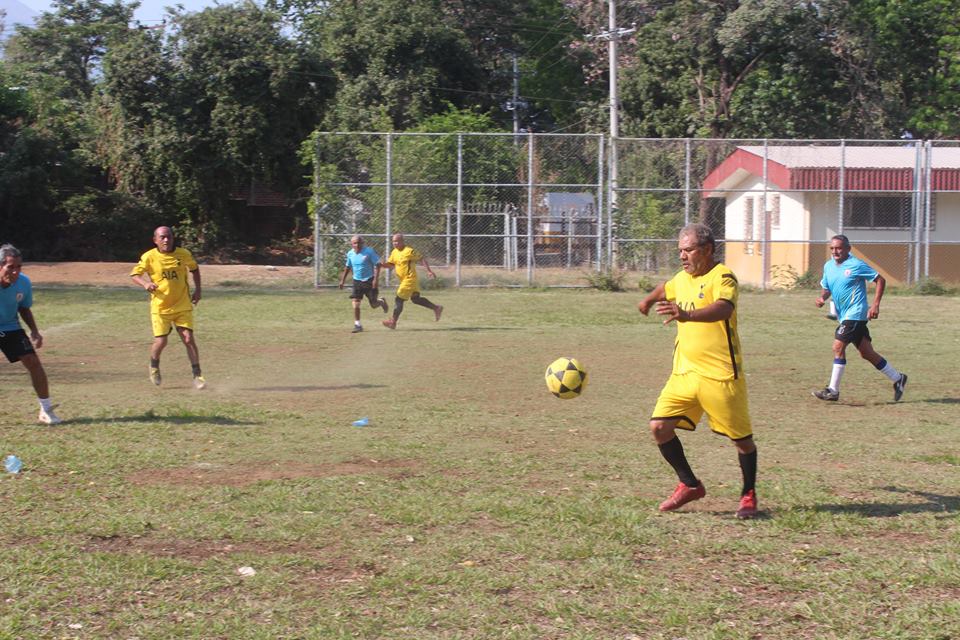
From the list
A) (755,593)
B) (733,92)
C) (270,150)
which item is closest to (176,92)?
(270,150)

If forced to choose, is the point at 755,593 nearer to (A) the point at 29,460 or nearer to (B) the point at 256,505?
(B) the point at 256,505

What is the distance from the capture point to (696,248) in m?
6.77

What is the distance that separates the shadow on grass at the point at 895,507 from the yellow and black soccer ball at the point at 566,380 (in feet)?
6.09

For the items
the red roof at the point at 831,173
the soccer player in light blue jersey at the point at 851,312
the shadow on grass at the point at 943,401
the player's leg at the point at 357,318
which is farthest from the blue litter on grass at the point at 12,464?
the red roof at the point at 831,173

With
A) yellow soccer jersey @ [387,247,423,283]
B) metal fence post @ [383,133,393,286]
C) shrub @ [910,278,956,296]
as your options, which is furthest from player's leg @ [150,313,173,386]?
shrub @ [910,278,956,296]

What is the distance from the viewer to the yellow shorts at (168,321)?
41.2 ft

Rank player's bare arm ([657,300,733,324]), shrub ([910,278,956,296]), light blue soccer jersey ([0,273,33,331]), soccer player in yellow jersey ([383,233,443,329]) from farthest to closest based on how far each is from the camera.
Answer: shrub ([910,278,956,296]) → soccer player in yellow jersey ([383,233,443,329]) → light blue soccer jersey ([0,273,33,331]) → player's bare arm ([657,300,733,324])

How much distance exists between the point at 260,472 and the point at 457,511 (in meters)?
1.85

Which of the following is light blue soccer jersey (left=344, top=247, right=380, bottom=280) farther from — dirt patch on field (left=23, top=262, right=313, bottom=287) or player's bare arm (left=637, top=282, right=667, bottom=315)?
player's bare arm (left=637, top=282, right=667, bottom=315)

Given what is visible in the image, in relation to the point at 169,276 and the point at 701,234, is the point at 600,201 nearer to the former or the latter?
the point at 169,276

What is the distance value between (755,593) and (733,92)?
3564 cm

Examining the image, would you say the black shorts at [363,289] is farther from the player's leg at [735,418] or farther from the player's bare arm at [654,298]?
the player's leg at [735,418]

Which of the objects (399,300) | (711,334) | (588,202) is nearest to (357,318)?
(399,300)

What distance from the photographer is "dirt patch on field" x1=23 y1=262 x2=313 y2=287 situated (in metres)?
28.7
